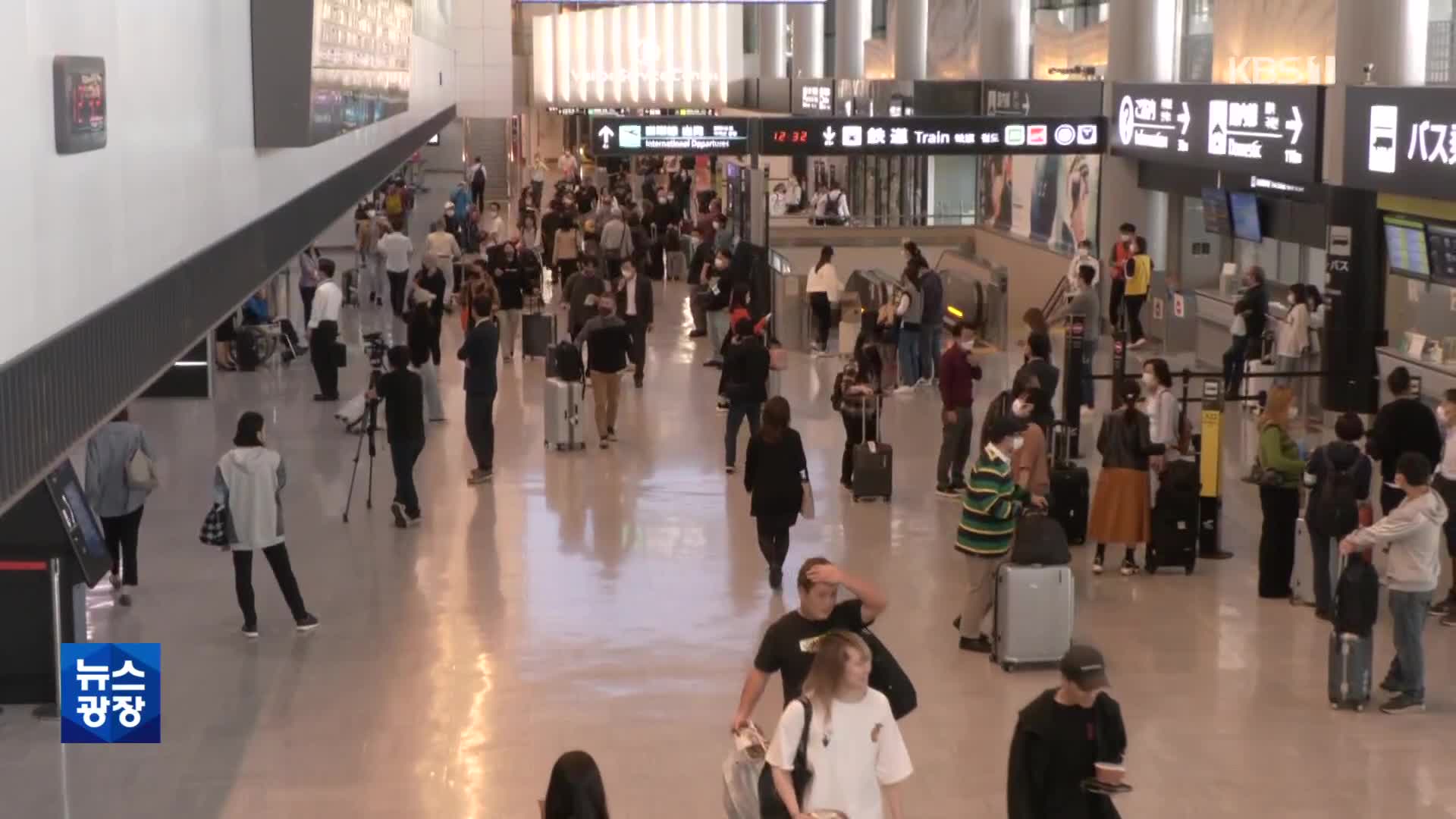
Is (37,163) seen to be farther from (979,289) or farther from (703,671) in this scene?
(979,289)

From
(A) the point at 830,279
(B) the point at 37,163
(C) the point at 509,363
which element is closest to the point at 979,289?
(A) the point at 830,279

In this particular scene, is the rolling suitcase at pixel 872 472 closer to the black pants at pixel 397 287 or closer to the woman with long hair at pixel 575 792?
the woman with long hair at pixel 575 792

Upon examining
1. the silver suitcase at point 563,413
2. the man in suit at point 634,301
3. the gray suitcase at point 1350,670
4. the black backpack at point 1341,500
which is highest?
the man in suit at point 634,301

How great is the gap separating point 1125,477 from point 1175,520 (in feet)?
1.91

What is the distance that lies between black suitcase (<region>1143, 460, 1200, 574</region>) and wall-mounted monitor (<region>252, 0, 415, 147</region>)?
6289 mm

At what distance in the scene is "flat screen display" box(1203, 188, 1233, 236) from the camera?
24.7 metres

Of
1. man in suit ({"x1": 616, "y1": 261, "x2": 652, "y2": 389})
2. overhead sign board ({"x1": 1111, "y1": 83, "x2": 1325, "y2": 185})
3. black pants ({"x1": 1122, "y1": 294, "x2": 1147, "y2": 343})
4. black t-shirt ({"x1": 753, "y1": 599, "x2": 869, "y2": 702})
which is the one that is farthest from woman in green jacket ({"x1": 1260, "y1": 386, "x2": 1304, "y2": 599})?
black pants ({"x1": 1122, "y1": 294, "x2": 1147, "y2": 343})

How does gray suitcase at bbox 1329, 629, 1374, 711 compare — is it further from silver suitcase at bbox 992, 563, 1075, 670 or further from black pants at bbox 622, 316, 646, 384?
black pants at bbox 622, 316, 646, 384

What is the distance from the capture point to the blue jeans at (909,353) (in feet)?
73.4

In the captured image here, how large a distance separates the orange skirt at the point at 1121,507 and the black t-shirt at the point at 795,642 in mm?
6264

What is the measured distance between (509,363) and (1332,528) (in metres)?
14.8

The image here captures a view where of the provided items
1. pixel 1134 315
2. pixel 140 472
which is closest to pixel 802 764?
pixel 140 472

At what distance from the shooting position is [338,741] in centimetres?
1007

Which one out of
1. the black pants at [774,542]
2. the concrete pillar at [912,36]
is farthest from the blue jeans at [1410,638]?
the concrete pillar at [912,36]
